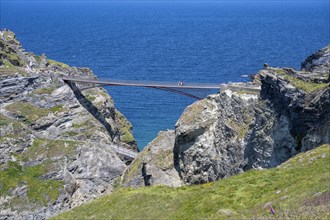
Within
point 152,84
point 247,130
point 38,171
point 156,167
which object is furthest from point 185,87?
point 38,171

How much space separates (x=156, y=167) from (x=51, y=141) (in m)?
17.6

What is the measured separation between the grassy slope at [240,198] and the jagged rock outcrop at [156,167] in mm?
22277

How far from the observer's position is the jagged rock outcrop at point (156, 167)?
63.7 m

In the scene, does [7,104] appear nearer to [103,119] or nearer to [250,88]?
[103,119]

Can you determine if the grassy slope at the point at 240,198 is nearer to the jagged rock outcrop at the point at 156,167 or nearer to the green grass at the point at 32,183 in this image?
the jagged rock outcrop at the point at 156,167

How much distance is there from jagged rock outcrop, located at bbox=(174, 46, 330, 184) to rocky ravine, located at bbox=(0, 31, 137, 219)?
13197 mm

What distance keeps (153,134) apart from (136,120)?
730 centimetres

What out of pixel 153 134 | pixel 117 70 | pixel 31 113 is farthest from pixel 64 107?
pixel 117 70

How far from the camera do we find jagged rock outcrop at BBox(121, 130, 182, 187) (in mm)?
63719

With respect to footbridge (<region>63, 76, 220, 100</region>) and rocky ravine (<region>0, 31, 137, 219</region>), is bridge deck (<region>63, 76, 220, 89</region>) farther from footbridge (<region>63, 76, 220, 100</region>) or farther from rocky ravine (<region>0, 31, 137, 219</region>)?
rocky ravine (<region>0, 31, 137, 219</region>)

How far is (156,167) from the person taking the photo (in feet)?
213

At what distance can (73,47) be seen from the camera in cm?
18138

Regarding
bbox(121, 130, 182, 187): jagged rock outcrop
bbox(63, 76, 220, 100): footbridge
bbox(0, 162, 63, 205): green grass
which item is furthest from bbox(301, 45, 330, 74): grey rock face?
bbox(0, 162, 63, 205): green grass

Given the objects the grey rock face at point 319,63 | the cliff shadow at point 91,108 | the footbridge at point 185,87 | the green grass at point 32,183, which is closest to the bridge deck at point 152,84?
the footbridge at point 185,87
